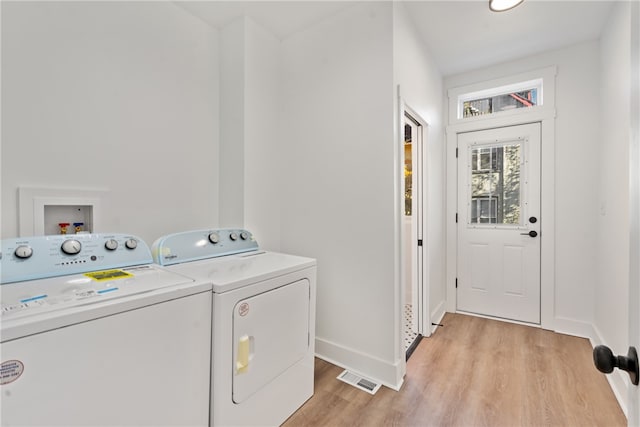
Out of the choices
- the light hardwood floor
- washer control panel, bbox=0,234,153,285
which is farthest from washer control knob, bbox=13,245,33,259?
the light hardwood floor

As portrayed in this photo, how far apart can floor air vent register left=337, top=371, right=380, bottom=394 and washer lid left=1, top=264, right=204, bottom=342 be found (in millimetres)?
1301

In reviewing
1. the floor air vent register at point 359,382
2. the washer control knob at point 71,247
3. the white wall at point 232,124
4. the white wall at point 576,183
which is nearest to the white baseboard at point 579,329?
the white wall at point 576,183

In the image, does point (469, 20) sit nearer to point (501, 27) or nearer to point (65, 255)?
point (501, 27)

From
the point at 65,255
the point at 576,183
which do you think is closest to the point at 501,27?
the point at 576,183

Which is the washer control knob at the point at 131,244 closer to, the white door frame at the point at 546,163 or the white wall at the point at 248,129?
the white wall at the point at 248,129

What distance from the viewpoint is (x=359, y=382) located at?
2.02 metres

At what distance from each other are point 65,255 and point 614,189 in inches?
132

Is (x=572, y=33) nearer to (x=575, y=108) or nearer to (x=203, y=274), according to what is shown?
(x=575, y=108)

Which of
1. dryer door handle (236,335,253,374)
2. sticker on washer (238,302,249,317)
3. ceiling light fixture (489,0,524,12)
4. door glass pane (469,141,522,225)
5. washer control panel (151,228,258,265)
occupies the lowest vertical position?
dryer door handle (236,335,253,374)

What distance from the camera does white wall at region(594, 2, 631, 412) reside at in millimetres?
1874

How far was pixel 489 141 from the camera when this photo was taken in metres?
3.08

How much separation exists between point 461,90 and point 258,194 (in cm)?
249

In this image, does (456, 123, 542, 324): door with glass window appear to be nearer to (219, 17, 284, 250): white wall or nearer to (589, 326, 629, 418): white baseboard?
(589, 326, 629, 418): white baseboard

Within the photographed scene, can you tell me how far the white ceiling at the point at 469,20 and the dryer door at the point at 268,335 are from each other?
6.56 ft
